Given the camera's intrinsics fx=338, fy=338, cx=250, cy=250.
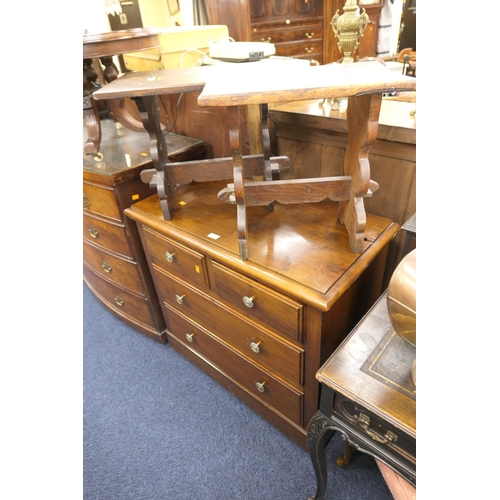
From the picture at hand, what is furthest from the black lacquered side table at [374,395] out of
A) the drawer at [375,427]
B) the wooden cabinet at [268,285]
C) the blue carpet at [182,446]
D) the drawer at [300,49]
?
the drawer at [300,49]

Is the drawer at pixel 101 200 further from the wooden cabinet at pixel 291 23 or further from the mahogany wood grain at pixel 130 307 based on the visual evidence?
the wooden cabinet at pixel 291 23

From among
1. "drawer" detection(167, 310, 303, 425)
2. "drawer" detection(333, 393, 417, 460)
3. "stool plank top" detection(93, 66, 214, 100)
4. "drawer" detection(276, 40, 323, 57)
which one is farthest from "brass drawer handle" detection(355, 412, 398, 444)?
"drawer" detection(276, 40, 323, 57)

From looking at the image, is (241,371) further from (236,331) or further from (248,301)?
(248,301)

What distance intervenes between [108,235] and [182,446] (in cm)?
94

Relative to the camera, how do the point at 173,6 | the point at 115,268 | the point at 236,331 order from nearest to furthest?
1. the point at 236,331
2. the point at 115,268
3. the point at 173,6

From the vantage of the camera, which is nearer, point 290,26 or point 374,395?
point 374,395

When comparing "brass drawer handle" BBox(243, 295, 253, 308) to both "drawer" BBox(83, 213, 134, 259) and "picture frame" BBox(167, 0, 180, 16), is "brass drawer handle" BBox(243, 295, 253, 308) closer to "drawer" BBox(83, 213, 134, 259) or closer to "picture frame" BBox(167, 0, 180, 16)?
"drawer" BBox(83, 213, 134, 259)

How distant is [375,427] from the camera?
72 cm

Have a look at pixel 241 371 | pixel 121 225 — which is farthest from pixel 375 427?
pixel 121 225

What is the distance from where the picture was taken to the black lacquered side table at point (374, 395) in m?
0.68

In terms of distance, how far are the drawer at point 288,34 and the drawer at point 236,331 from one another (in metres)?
2.54

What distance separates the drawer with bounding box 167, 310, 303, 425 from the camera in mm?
1182
